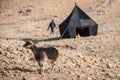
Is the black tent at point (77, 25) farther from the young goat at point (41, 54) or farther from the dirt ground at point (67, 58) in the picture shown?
the young goat at point (41, 54)

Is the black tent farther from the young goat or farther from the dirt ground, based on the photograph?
the young goat

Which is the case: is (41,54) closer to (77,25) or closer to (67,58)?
(67,58)

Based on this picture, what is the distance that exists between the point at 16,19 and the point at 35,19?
2644mm

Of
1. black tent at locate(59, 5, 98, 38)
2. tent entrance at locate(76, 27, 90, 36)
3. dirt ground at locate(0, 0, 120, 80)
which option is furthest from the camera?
tent entrance at locate(76, 27, 90, 36)

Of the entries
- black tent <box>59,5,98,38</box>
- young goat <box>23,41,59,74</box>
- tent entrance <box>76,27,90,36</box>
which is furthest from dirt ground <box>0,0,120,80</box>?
tent entrance <box>76,27,90,36</box>

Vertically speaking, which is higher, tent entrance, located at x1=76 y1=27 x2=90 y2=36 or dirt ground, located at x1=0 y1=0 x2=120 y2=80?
dirt ground, located at x1=0 y1=0 x2=120 y2=80

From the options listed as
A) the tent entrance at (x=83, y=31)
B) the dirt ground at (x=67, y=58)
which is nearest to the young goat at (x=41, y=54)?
the dirt ground at (x=67, y=58)

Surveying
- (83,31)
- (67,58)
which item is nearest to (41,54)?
(67,58)

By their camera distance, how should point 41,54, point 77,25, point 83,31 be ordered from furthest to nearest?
point 83,31, point 77,25, point 41,54

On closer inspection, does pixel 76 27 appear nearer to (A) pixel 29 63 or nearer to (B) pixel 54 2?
(A) pixel 29 63

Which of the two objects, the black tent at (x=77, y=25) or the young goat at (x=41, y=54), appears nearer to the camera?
the young goat at (x=41, y=54)

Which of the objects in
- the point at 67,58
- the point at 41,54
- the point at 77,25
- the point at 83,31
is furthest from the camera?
the point at 83,31

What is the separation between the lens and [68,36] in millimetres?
28234

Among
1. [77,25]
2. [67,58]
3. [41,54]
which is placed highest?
[41,54]
